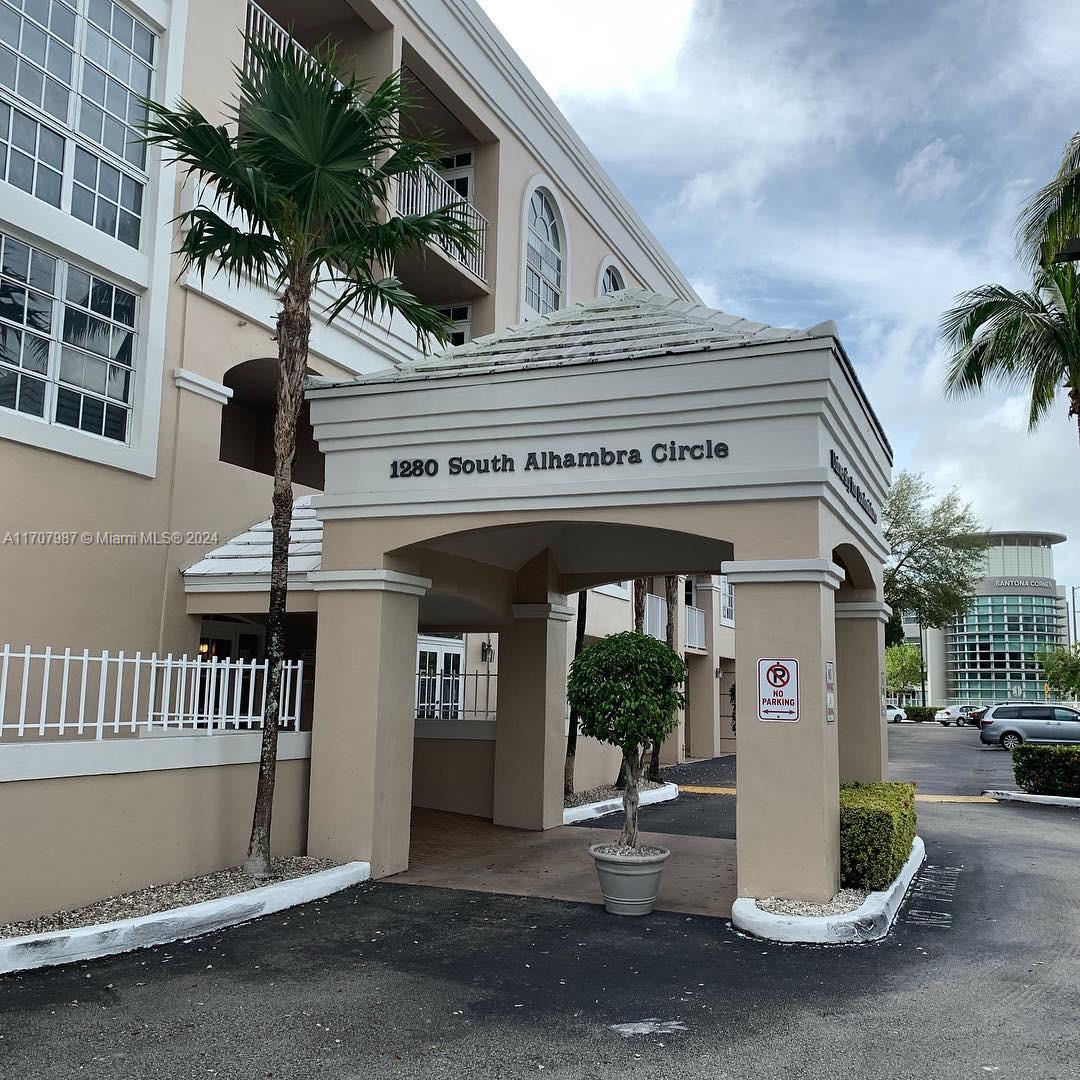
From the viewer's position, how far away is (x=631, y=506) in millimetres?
9812

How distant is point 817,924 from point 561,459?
4715 mm

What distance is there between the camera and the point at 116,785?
856 centimetres

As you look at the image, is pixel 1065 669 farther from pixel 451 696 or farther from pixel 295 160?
pixel 295 160

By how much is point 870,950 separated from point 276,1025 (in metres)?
4.50

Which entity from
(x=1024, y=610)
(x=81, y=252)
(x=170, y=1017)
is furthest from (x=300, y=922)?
(x=1024, y=610)

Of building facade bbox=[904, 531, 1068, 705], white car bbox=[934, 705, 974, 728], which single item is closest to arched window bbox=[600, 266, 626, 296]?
white car bbox=[934, 705, 974, 728]

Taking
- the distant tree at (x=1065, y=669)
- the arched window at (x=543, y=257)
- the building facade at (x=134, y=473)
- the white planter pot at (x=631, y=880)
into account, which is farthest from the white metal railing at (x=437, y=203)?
the distant tree at (x=1065, y=669)

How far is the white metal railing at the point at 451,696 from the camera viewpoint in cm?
1619

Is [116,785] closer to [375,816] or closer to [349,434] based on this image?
[375,816]

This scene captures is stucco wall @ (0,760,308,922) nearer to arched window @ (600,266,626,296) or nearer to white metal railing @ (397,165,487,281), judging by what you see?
white metal railing @ (397,165,487,281)

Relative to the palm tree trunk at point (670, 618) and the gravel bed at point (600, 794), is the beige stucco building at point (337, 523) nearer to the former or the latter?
the gravel bed at point (600, 794)

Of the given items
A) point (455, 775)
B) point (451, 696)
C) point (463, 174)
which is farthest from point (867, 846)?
point (463, 174)

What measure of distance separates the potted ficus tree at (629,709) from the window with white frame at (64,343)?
280 inches

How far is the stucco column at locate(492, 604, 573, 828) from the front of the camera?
1398 centimetres
